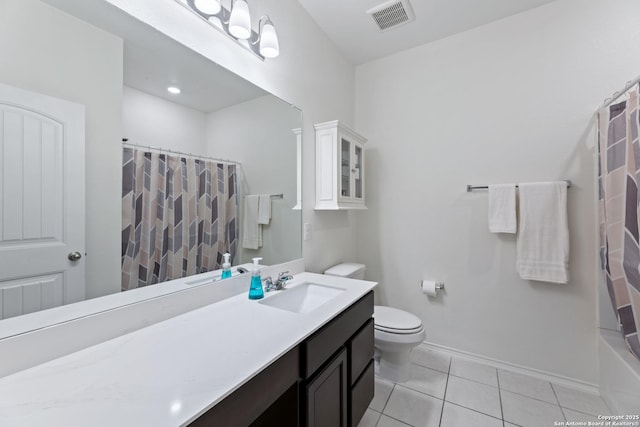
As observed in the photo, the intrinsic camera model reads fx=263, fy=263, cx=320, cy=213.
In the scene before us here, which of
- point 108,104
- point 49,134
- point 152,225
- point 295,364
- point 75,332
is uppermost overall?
point 108,104

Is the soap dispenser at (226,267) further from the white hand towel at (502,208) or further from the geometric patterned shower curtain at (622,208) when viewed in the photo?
the geometric patterned shower curtain at (622,208)

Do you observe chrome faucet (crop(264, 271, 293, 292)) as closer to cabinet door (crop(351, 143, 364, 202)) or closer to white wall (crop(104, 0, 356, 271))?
white wall (crop(104, 0, 356, 271))

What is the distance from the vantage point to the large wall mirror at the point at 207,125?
36.8 inches

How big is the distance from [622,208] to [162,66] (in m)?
2.27

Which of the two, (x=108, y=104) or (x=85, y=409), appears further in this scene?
(x=108, y=104)

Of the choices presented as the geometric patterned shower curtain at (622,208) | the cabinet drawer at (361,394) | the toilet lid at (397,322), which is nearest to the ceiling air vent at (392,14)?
the geometric patterned shower curtain at (622,208)

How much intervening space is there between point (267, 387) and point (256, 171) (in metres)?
1.03

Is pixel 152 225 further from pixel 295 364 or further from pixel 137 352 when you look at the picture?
pixel 295 364

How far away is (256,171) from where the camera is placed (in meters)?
1.46

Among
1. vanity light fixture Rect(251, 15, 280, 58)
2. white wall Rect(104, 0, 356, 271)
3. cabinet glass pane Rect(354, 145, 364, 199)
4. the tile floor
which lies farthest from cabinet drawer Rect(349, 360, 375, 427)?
vanity light fixture Rect(251, 15, 280, 58)

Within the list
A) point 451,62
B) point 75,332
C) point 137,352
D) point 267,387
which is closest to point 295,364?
point 267,387

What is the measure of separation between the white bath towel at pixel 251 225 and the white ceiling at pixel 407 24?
147 centimetres

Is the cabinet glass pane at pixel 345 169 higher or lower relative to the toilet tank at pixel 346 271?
higher

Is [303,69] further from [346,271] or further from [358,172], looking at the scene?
[346,271]
